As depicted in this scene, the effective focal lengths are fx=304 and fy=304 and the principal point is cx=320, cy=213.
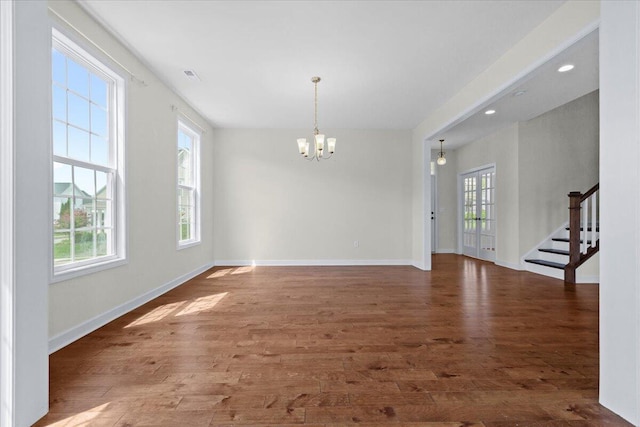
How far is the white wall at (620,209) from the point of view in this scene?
1452 millimetres

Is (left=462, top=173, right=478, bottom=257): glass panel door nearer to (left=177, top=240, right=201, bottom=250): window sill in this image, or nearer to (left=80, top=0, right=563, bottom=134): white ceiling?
(left=80, top=0, right=563, bottom=134): white ceiling

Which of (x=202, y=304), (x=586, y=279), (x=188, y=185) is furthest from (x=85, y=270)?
(x=586, y=279)

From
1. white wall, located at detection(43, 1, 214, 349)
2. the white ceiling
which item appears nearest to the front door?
the white ceiling

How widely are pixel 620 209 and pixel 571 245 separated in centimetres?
381

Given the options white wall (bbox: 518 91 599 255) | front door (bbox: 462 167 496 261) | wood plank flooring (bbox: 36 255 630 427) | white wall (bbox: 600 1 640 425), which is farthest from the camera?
front door (bbox: 462 167 496 261)

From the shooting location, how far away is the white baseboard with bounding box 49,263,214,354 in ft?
7.57

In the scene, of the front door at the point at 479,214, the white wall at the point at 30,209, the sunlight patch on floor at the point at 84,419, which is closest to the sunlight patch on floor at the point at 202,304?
the sunlight patch on floor at the point at 84,419

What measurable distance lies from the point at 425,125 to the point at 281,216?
3.20 metres

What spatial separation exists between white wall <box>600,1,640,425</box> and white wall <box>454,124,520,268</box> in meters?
4.50

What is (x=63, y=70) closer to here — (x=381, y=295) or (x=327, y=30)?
(x=327, y=30)

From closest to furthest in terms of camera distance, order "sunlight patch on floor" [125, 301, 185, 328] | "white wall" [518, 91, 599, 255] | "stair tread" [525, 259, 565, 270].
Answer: "sunlight patch on floor" [125, 301, 185, 328] → "stair tread" [525, 259, 565, 270] → "white wall" [518, 91, 599, 255]

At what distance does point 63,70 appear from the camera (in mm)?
2480

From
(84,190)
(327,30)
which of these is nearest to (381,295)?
(327,30)

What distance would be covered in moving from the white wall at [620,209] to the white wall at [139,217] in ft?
11.6
